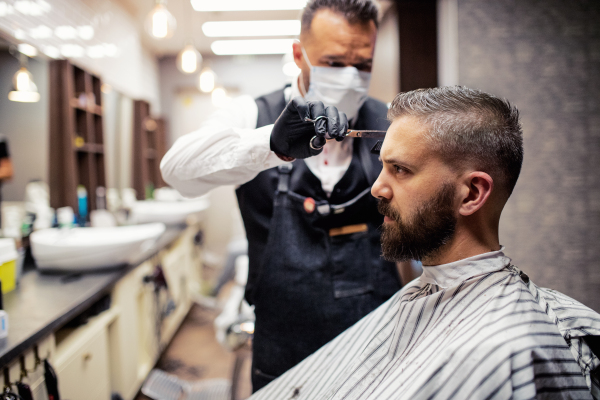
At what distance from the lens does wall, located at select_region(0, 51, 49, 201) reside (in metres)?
2.22

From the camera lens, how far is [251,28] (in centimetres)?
500

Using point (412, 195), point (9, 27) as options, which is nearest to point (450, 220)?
point (412, 195)

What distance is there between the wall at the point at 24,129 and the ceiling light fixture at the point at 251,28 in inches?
105

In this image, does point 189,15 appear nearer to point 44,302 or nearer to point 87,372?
point 44,302

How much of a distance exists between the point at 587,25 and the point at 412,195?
1916 millimetres

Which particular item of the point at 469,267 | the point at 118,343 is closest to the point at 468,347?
the point at 469,267

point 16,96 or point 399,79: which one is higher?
point 399,79

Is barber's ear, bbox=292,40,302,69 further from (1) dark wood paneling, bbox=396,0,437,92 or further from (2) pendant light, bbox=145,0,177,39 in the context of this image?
(2) pendant light, bbox=145,0,177,39

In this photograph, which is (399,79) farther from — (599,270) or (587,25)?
(599,270)

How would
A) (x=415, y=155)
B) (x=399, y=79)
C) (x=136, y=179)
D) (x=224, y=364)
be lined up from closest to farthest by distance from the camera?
(x=415, y=155)
(x=399, y=79)
(x=224, y=364)
(x=136, y=179)

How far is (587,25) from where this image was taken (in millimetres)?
1984

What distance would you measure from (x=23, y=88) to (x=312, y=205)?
229 centimetres

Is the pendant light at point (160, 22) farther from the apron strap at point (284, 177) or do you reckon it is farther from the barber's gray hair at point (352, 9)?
the apron strap at point (284, 177)

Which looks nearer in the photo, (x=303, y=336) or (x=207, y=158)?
(x=207, y=158)
